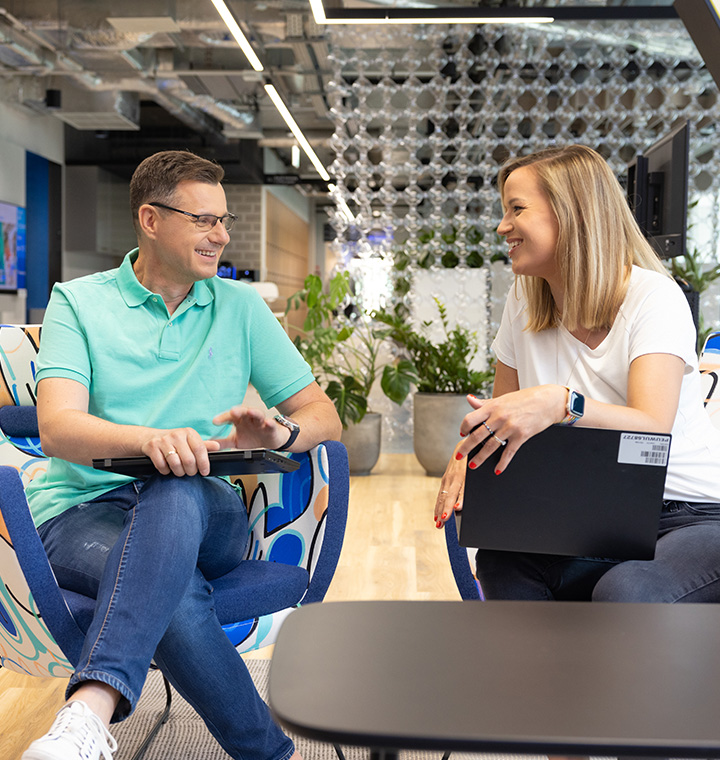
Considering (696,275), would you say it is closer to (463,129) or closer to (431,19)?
(463,129)

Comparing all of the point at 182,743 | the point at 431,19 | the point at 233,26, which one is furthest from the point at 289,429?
the point at 431,19

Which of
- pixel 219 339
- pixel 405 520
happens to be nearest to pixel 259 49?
pixel 405 520

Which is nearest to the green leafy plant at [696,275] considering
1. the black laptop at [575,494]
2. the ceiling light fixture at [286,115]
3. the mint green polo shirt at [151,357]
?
the ceiling light fixture at [286,115]

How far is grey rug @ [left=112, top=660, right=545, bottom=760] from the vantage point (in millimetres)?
1714

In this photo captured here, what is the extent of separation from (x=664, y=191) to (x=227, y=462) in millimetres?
2554

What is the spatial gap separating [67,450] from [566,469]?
36.1 inches

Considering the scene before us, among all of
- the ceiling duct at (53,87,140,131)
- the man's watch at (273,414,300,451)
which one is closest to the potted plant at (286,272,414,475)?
the man's watch at (273,414,300,451)

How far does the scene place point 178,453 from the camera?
4.50 feet

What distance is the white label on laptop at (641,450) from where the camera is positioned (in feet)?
3.78

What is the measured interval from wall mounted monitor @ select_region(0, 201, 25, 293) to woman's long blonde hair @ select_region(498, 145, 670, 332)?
880cm

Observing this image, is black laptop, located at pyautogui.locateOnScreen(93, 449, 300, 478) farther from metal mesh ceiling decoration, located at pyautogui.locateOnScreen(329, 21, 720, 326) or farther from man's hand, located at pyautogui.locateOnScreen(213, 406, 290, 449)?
metal mesh ceiling decoration, located at pyautogui.locateOnScreen(329, 21, 720, 326)

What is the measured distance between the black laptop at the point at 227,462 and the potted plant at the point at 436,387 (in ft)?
11.2

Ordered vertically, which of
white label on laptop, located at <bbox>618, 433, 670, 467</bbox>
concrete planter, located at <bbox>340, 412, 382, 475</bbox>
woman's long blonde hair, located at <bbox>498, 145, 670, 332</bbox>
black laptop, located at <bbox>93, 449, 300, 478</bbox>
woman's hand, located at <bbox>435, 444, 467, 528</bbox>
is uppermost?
woman's long blonde hair, located at <bbox>498, 145, 670, 332</bbox>

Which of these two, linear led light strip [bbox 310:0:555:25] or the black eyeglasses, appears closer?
the black eyeglasses
